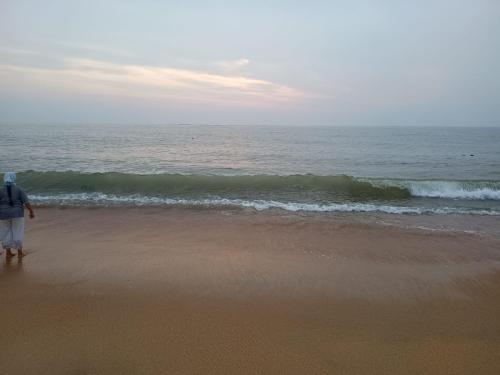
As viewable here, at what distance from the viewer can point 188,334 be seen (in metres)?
3.76

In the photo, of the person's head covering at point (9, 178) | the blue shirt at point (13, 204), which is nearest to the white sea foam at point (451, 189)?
the blue shirt at point (13, 204)

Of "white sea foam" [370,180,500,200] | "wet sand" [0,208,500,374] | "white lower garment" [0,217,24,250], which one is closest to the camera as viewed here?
"wet sand" [0,208,500,374]

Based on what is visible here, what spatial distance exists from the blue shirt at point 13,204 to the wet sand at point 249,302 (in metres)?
0.81

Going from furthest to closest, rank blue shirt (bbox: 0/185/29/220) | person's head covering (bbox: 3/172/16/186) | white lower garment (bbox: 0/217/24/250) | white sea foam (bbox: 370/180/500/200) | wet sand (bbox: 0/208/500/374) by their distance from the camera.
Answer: white sea foam (bbox: 370/180/500/200), white lower garment (bbox: 0/217/24/250), blue shirt (bbox: 0/185/29/220), person's head covering (bbox: 3/172/16/186), wet sand (bbox: 0/208/500/374)

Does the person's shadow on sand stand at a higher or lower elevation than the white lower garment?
lower

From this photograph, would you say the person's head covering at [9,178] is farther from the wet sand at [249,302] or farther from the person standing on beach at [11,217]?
the wet sand at [249,302]

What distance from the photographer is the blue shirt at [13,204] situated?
5.93 m

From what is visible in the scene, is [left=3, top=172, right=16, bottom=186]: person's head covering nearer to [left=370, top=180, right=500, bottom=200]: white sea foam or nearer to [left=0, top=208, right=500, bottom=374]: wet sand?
[left=0, top=208, right=500, bottom=374]: wet sand

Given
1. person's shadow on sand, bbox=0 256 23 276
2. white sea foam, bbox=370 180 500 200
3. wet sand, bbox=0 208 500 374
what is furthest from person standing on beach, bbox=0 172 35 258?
white sea foam, bbox=370 180 500 200

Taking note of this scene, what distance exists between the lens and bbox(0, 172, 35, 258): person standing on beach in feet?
19.5

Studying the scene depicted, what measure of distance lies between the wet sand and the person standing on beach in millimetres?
327

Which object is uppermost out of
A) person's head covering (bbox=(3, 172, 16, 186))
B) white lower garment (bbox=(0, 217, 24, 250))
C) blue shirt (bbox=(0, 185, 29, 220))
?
person's head covering (bbox=(3, 172, 16, 186))

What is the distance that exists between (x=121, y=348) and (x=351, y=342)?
244 cm

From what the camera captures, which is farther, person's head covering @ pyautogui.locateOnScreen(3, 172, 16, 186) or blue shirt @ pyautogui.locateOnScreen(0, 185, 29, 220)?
blue shirt @ pyautogui.locateOnScreen(0, 185, 29, 220)
